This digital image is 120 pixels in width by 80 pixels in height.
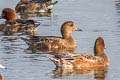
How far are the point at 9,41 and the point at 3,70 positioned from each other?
16.4ft

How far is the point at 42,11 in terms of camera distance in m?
29.0

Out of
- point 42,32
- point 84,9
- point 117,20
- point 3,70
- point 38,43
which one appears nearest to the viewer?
point 3,70

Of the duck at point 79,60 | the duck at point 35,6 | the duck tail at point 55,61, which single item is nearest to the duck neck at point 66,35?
the duck at point 79,60

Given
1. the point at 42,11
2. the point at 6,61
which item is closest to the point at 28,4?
the point at 42,11

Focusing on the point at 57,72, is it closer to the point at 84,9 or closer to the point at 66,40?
the point at 66,40

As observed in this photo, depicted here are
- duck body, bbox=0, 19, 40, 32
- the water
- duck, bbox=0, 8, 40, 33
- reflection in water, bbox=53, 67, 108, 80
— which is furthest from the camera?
duck body, bbox=0, 19, 40, 32

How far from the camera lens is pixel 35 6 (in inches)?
1158

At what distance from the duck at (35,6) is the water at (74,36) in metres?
0.34

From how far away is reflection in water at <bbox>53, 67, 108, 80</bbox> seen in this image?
1483 centimetres

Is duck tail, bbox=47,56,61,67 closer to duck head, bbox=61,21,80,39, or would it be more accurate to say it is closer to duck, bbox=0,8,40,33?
duck head, bbox=61,21,80,39

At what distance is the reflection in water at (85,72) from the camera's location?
14828 mm

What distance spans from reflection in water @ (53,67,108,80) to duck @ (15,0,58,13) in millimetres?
12810

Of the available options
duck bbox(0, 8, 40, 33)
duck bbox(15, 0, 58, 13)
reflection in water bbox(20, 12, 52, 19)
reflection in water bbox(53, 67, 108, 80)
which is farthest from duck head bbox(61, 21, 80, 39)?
duck bbox(15, 0, 58, 13)

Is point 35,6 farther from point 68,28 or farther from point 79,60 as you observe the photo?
point 79,60
